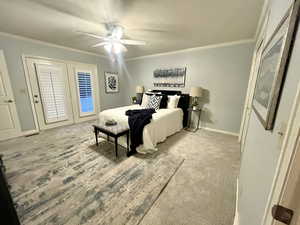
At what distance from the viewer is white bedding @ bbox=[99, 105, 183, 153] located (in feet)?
8.05

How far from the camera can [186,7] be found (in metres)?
1.74

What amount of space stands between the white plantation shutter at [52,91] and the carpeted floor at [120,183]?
1.09 m

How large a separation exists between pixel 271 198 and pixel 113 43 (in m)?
2.83

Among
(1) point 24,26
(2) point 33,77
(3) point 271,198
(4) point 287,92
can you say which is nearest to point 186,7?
(4) point 287,92

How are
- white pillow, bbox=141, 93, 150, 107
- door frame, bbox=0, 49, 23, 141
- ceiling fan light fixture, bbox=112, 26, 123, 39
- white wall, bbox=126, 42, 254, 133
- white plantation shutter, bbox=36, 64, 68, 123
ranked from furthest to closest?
1. white pillow, bbox=141, 93, 150, 107
2. white plantation shutter, bbox=36, 64, 68, 123
3. white wall, bbox=126, 42, 254, 133
4. door frame, bbox=0, 49, 23, 141
5. ceiling fan light fixture, bbox=112, 26, 123, 39

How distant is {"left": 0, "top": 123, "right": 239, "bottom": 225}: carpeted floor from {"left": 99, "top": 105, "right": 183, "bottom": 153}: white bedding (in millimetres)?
204

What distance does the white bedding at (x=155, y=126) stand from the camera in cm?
245

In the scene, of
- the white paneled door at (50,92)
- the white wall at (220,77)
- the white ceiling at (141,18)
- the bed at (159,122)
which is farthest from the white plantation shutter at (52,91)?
the white wall at (220,77)

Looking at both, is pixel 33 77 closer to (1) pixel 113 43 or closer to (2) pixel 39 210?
(1) pixel 113 43

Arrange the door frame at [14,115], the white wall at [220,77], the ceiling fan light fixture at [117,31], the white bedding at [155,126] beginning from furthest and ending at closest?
the white wall at [220,77] → the door frame at [14,115] → the white bedding at [155,126] → the ceiling fan light fixture at [117,31]

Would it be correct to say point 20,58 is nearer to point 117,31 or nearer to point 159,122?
point 117,31

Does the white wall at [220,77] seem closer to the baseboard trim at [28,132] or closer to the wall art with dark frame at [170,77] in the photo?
the wall art with dark frame at [170,77]

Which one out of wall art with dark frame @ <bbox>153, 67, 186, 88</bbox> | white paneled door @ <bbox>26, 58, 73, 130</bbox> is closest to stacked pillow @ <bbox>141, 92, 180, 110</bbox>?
wall art with dark frame @ <bbox>153, 67, 186, 88</bbox>

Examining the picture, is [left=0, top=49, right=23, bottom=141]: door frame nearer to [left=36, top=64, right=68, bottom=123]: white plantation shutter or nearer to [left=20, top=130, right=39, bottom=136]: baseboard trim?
[left=20, top=130, right=39, bottom=136]: baseboard trim
